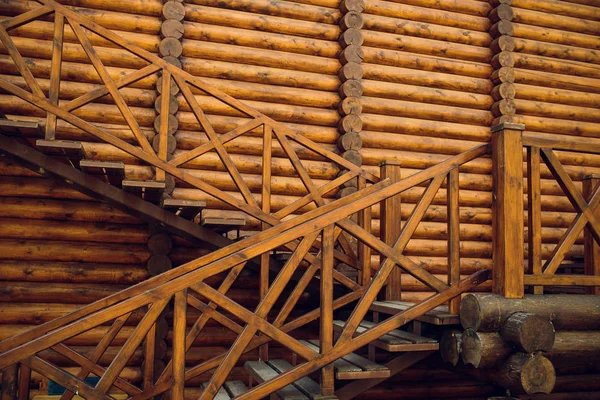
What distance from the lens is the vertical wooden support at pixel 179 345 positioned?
3691 mm

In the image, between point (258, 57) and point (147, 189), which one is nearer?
point (147, 189)

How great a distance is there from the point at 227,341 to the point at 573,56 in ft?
24.1

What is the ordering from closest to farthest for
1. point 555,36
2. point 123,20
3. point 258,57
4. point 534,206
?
point 534,206 → point 123,20 → point 258,57 → point 555,36

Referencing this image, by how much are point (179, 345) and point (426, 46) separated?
6.40 meters

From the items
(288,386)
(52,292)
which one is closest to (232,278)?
(288,386)

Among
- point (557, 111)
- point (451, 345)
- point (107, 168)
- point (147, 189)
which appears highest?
point (557, 111)

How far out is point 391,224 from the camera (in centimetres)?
619

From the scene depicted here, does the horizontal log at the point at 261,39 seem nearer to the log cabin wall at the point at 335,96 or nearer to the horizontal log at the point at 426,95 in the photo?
the log cabin wall at the point at 335,96

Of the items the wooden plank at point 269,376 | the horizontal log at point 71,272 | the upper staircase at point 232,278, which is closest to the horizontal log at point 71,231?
the horizontal log at point 71,272

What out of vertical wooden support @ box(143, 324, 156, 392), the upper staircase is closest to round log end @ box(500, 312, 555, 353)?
the upper staircase

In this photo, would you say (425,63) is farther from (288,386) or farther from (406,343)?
(288,386)

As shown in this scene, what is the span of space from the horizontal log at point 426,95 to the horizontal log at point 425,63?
32 cm

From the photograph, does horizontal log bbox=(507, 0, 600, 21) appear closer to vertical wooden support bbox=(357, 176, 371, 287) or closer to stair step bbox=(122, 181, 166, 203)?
vertical wooden support bbox=(357, 176, 371, 287)

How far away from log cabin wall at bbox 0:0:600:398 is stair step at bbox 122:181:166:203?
3.60ft
